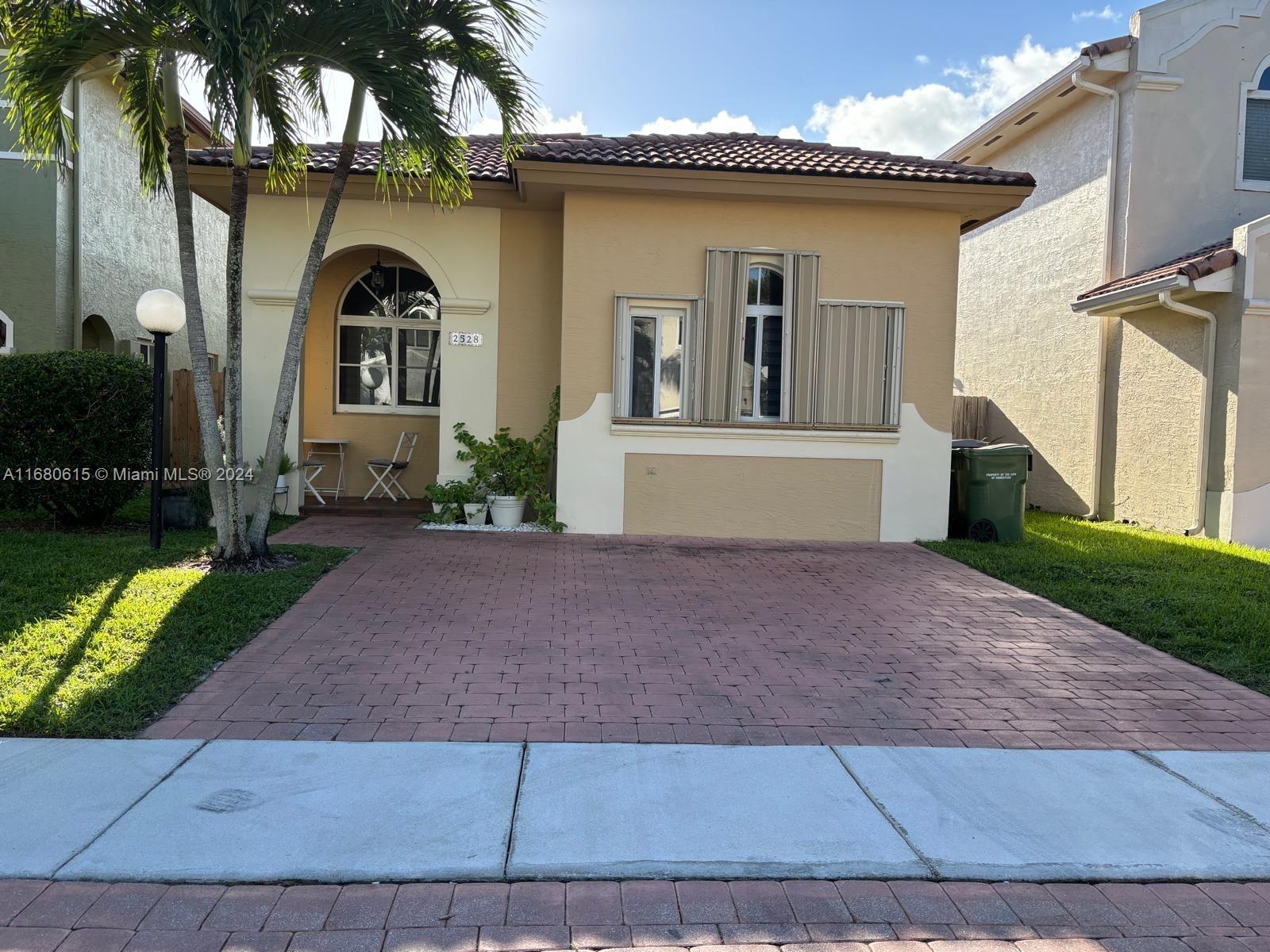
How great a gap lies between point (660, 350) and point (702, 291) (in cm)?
87

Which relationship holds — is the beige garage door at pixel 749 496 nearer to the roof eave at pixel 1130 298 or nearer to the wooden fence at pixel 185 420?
the roof eave at pixel 1130 298

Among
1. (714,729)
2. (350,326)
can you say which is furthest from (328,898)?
(350,326)

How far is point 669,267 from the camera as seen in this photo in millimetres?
11062

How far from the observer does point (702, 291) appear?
11055 mm

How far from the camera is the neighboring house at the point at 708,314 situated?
1096 cm

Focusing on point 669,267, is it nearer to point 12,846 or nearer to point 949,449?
point 949,449

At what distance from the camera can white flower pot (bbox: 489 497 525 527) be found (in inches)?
444

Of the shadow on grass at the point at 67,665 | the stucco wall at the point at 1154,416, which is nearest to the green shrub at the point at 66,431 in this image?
the shadow on grass at the point at 67,665

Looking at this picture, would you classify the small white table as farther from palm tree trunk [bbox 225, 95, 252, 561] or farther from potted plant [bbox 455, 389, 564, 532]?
palm tree trunk [bbox 225, 95, 252, 561]

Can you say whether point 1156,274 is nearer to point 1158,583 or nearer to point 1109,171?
point 1109,171

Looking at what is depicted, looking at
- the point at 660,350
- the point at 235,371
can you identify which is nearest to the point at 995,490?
the point at 660,350

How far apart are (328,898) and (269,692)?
2.25 meters

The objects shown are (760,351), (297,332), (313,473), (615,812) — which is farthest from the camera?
(313,473)

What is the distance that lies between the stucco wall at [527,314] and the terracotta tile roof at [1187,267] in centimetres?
770
